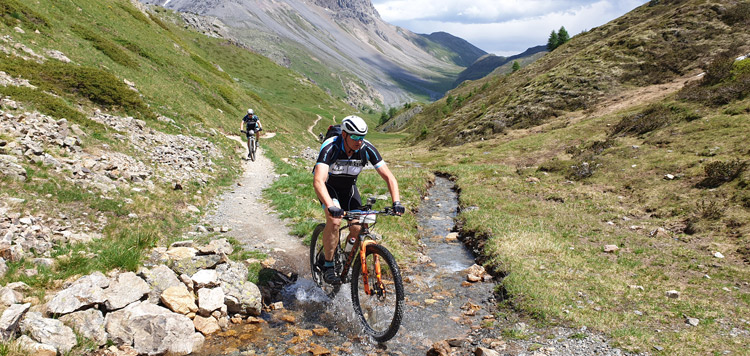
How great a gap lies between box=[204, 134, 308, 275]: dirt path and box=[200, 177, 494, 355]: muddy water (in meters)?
1.28

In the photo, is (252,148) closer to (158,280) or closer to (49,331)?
(158,280)

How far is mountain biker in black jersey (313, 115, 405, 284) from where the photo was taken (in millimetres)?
7383

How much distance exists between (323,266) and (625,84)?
63.3m

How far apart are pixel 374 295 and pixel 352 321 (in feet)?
2.75

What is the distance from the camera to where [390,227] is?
15.2m

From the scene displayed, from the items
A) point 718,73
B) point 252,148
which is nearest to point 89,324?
point 252,148

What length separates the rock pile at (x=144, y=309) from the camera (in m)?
5.12

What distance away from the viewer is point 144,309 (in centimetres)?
605

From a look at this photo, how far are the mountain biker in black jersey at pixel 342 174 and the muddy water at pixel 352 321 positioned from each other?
0.83 m

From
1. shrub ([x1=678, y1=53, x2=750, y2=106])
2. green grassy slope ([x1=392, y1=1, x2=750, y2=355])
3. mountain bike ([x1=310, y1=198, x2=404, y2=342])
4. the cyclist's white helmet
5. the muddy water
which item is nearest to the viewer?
the muddy water

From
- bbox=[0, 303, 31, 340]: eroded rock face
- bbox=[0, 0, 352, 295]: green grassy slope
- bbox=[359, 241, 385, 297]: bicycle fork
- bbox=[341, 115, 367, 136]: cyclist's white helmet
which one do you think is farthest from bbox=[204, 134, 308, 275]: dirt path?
bbox=[0, 303, 31, 340]: eroded rock face

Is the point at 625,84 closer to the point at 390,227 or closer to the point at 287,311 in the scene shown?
the point at 390,227

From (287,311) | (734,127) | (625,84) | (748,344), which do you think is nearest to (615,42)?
(625,84)

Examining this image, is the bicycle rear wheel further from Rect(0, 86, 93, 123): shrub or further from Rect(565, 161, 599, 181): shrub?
Rect(565, 161, 599, 181): shrub
